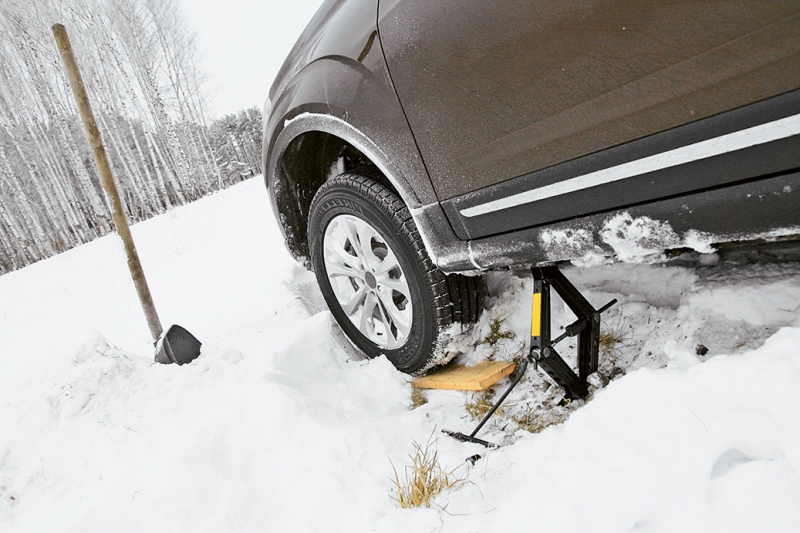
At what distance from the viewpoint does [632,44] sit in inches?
35.3

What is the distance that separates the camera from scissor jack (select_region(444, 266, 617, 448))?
140 centimetres

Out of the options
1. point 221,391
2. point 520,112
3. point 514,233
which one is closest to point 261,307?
point 221,391

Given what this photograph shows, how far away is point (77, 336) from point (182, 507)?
14.3ft

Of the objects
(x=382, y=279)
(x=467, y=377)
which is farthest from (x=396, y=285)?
(x=467, y=377)

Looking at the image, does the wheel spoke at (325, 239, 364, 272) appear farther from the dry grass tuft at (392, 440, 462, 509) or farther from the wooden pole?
the wooden pole


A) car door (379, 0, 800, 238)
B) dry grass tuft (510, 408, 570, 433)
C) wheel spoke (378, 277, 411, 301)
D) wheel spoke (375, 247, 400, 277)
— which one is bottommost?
dry grass tuft (510, 408, 570, 433)

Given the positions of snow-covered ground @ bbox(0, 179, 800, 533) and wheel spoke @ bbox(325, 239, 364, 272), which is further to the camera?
wheel spoke @ bbox(325, 239, 364, 272)

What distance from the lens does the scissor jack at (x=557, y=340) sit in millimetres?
1404

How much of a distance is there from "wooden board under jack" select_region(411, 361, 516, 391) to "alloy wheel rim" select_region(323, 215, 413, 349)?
0.21m

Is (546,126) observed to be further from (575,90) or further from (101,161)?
(101,161)

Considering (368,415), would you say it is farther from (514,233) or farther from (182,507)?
(514,233)

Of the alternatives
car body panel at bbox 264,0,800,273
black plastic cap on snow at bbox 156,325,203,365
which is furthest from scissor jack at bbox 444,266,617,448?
black plastic cap on snow at bbox 156,325,203,365

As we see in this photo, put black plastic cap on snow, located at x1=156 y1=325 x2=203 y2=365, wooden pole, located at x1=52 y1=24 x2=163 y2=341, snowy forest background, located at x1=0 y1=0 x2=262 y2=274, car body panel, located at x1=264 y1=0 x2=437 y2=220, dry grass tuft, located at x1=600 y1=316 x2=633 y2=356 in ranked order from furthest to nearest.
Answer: snowy forest background, located at x1=0 y1=0 x2=262 y2=274, wooden pole, located at x1=52 y1=24 x2=163 y2=341, black plastic cap on snow, located at x1=156 y1=325 x2=203 y2=365, dry grass tuft, located at x1=600 y1=316 x2=633 y2=356, car body panel, located at x1=264 y1=0 x2=437 y2=220

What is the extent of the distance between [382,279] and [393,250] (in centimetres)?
18
